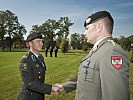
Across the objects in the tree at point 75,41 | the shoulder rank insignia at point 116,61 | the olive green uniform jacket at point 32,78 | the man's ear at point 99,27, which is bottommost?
the olive green uniform jacket at point 32,78

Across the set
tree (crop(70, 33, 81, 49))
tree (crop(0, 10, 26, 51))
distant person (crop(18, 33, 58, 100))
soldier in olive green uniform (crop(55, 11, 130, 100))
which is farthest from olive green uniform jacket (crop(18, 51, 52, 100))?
tree (crop(70, 33, 81, 49))

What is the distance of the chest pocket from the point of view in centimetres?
270

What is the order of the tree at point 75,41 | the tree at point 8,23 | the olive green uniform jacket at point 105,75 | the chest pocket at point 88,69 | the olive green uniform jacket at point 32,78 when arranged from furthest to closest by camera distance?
the tree at point 75,41 → the tree at point 8,23 → the olive green uniform jacket at point 32,78 → the chest pocket at point 88,69 → the olive green uniform jacket at point 105,75

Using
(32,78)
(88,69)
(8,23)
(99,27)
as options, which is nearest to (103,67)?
(88,69)

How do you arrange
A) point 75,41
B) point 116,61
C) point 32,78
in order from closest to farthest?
point 116,61
point 32,78
point 75,41

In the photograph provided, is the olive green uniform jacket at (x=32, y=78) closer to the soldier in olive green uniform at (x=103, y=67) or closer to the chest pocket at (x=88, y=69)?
the soldier in olive green uniform at (x=103, y=67)

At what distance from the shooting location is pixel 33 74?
4074 mm

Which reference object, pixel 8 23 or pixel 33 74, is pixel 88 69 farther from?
pixel 8 23

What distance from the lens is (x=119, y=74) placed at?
7.56 ft

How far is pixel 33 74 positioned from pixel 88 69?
5.49 ft

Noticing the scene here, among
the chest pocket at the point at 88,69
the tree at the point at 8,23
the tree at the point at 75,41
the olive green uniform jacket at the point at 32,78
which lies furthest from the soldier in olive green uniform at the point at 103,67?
the tree at the point at 75,41

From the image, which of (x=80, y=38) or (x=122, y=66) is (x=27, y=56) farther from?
(x=80, y=38)

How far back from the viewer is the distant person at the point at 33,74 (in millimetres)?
3952

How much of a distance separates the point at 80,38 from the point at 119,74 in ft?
455
